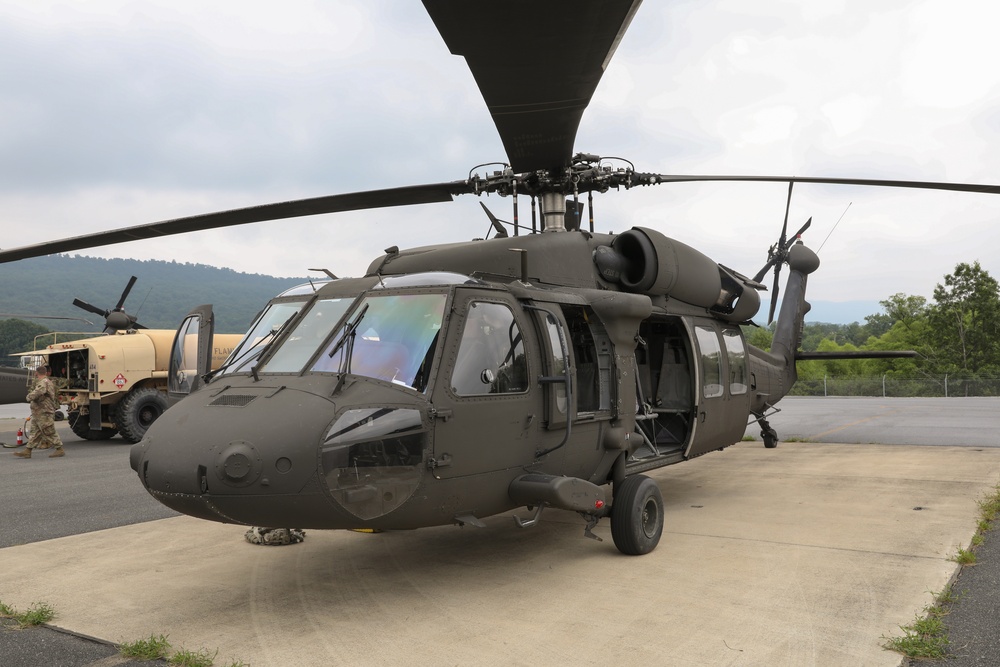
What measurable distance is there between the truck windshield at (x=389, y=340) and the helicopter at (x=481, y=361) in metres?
0.01

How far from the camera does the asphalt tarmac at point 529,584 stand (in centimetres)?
374

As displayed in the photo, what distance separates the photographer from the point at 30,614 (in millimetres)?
4219

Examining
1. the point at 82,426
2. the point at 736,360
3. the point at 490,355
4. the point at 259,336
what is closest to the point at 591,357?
the point at 490,355

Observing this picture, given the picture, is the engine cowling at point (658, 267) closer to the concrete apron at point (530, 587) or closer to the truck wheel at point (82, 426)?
the concrete apron at point (530, 587)

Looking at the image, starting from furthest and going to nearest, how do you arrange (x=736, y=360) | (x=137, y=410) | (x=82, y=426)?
(x=82, y=426) < (x=137, y=410) < (x=736, y=360)

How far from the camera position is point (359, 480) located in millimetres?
3992

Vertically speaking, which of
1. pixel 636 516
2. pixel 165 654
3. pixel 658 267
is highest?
pixel 658 267

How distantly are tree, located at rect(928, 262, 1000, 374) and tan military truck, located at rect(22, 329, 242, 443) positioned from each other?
5326 centimetres

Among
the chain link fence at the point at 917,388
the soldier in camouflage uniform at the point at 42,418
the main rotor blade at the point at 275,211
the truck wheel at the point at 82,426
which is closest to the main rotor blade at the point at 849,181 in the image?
the main rotor blade at the point at 275,211

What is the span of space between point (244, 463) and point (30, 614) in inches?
67.6

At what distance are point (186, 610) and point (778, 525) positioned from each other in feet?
15.3

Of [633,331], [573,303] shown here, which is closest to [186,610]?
[573,303]

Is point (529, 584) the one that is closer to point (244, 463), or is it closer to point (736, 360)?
point (244, 463)

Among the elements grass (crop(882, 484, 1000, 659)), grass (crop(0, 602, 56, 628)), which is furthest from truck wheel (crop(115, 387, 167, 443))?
grass (crop(882, 484, 1000, 659))
